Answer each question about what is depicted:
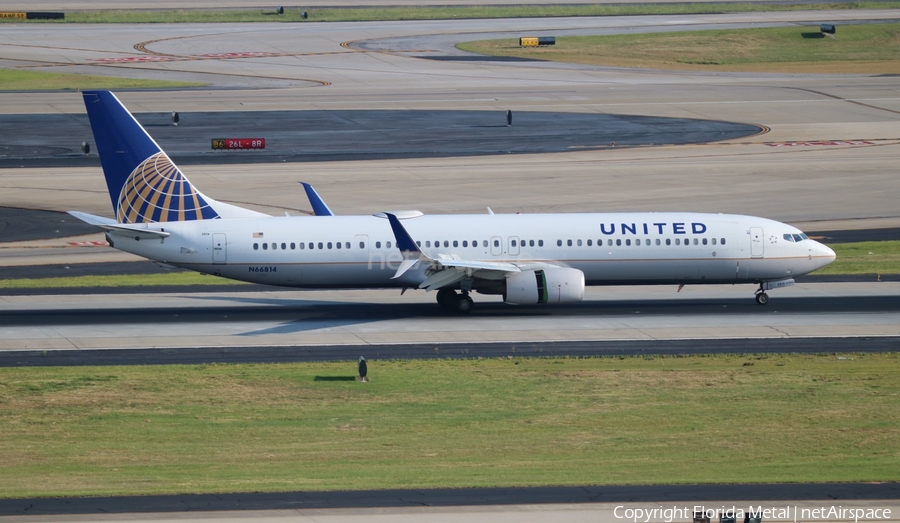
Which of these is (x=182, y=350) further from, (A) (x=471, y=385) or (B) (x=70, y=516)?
(B) (x=70, y=516)

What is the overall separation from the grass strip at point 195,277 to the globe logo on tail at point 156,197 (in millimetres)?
8353

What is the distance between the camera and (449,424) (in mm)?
34844

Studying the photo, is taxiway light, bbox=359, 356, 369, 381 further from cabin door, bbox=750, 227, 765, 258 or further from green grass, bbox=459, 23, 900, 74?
green grass, bbox=459, 23, 900, 74

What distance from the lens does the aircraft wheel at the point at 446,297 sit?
2048 inches

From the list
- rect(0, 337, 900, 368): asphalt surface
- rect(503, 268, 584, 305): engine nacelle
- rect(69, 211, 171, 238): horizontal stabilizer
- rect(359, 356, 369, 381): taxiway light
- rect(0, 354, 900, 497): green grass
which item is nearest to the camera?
rect(0, 354, 900, 497): green grass

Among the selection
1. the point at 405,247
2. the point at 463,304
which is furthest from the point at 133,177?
the point at 463,304

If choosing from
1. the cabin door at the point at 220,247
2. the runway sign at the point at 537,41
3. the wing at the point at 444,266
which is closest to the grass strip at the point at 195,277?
the cabin door at the point at 220,247

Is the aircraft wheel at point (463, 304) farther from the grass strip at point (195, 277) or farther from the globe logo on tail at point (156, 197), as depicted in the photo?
the grass strip at point (195, 277)

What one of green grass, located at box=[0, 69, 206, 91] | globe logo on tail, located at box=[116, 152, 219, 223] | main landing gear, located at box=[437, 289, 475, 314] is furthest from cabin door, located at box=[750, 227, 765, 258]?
green grass, located at box=[0, 69, 206, 91]

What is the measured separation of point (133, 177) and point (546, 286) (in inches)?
699

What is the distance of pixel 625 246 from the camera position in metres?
51.1

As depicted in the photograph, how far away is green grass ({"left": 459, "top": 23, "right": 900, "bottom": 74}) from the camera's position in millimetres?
141750

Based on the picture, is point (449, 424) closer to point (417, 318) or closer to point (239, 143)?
point (417, 318)

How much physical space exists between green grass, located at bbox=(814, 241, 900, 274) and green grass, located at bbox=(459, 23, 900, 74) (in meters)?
76.3
